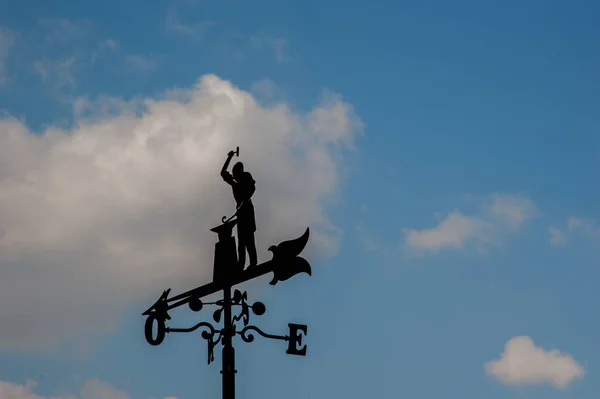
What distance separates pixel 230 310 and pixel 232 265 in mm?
369

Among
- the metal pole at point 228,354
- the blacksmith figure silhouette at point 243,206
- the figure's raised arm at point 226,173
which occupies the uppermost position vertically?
the figure's raised arm at point 226,173

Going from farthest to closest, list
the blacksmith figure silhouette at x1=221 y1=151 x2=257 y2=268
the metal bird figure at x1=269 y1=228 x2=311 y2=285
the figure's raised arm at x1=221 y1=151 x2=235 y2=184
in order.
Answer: the figure's raised arm at x1=221 y1=151 x2=235 y2=184 < the blacksmith figure silhouette at x1=221 y1=151 x2=257 y2=268 < the metal bird figure at x1=269 y1=228 x2=311 y2=285

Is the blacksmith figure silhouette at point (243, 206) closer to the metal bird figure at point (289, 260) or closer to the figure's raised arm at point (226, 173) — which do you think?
the figure's raised arm at point (226, 173)

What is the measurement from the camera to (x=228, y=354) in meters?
5.76

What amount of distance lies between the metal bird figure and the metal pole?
0.36 m

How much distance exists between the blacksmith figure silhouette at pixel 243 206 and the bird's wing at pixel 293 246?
244 millimetres

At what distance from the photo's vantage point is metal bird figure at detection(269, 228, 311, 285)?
19.8 feet

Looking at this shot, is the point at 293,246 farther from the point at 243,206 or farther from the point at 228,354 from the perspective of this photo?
the point at 228,354

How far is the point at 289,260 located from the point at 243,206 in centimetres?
63

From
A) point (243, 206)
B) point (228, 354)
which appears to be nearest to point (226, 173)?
point (243, 206)

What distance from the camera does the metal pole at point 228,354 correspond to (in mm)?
5570

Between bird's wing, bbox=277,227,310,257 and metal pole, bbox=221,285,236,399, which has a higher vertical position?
bird's wing, bbox=277,227,310,257

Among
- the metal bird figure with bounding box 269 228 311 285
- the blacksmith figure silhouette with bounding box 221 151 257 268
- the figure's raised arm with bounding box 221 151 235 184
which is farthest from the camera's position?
the figure's raised arm with bounding box 221 151 235 184

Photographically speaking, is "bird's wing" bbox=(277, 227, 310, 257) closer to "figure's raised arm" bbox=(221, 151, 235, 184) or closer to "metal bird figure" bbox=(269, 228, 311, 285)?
"metal bird figure" bbox=(269, 228, 311, 285)
